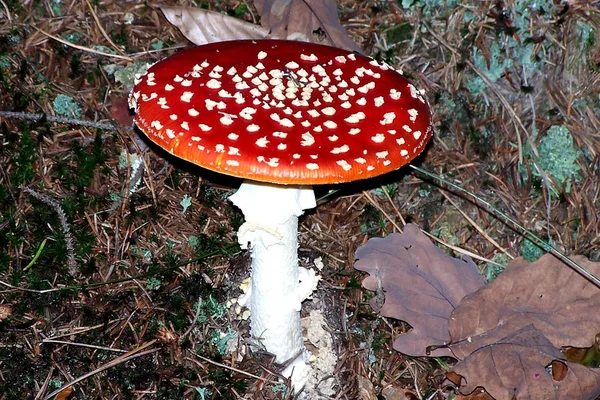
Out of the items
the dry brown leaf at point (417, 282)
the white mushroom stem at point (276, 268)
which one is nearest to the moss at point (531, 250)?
the dry brown leaf at point (417, 282)

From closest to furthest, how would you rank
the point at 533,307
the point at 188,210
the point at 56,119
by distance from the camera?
the point at 533,307
the point at 56,119
the point at 188,210

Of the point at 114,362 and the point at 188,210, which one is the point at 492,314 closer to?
the point at 188,210

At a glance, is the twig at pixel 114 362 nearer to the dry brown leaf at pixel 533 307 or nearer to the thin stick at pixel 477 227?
the dry brown leaf at pixel 533 307

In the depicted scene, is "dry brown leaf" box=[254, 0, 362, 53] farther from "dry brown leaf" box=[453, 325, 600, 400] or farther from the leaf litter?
"dry brown leaf" box=[453, 325, 600, 400]

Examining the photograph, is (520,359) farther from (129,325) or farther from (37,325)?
(37,325)

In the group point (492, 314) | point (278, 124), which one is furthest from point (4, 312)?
point (492, 314)

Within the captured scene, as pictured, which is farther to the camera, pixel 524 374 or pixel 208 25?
pixel 208 25
